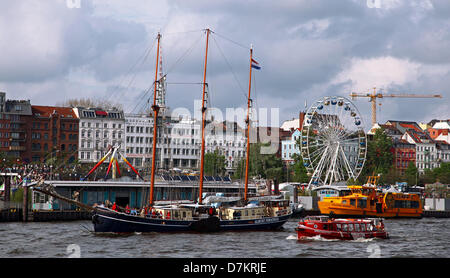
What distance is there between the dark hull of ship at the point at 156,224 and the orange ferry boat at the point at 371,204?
32356 mm

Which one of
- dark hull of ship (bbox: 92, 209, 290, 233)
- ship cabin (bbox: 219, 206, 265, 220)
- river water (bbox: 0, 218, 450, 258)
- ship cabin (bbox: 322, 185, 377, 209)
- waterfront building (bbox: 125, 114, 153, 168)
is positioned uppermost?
waterfront building (bbox: 125, 114, 153, 168)

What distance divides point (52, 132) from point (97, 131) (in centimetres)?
1419

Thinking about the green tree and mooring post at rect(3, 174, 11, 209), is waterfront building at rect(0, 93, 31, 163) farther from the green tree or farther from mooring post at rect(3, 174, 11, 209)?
mooring post at rect(3, 174, 11, 209)

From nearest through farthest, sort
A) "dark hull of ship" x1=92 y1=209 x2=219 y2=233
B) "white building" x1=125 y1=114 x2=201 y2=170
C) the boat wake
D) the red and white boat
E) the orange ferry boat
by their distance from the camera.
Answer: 1. the red and white boat
2. "dark hull of ship" x1=92 y1=209 x2=219 y2=233
3. the boat wake
4. the orange ferry boat
5. "white building" x1=125 y1=114 x2=201 y2=170

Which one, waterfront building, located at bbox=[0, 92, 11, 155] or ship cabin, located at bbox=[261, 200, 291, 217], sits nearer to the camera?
ship cabin, located at bbox=[261, 200, 291, 217]

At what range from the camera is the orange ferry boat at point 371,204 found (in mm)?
110562

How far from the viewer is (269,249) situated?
62000 millimetres

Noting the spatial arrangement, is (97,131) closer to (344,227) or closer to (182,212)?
(182,212)

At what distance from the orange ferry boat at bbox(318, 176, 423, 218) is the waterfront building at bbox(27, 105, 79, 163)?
8311 cm

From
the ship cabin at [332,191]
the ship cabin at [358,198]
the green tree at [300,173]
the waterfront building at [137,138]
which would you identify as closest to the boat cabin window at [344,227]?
the ship cabin at [358,198]

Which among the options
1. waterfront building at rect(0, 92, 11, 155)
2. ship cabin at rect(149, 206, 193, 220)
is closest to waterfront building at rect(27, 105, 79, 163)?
waterfront building at rect(0, 92, 11, 155)

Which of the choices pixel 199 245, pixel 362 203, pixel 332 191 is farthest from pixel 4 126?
pixel 199 245

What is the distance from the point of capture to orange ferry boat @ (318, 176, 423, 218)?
110562 millimetres
